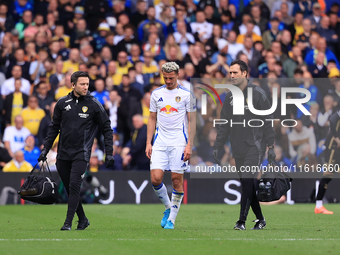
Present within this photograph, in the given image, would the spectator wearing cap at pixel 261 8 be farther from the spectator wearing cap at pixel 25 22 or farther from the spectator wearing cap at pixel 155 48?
the spectator wearing cap at pixel 25 22

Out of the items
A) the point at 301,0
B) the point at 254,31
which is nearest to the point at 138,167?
the point at 254,31

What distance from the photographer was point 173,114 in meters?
9.12

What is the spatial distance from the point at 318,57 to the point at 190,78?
4.15 m

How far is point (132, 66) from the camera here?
17.2 metres

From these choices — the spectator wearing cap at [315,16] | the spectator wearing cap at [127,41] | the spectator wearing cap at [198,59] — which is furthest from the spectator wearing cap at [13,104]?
the spectator wearing cap at [315,16]

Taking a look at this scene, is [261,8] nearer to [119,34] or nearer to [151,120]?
[119,34]

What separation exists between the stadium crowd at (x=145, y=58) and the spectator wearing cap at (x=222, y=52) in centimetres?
4

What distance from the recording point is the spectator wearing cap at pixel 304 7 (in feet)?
68.6

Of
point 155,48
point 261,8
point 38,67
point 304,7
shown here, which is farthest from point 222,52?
point 38,67

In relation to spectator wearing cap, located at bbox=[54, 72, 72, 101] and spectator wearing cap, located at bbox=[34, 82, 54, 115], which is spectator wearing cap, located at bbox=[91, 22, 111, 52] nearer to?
spectator wearing cap, located at bbox=[54, 72, 72, 101]

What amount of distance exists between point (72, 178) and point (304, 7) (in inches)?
575

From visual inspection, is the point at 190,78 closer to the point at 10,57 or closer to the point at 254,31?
the point at 254,31

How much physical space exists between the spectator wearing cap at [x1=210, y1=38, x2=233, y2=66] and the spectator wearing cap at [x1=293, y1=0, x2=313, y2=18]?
11.0 feet

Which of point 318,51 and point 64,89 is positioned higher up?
point 318,51
